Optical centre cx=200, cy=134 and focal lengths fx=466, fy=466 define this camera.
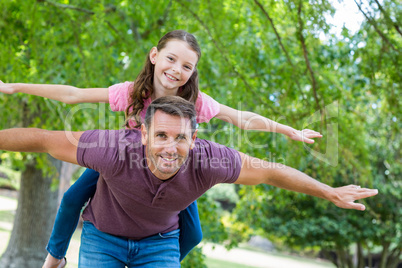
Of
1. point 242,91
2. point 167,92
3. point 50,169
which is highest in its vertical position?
point 242,91

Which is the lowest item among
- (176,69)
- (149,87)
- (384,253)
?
(384,253)

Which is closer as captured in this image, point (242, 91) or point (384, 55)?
point (384, 55)

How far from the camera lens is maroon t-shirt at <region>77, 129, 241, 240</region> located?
7.58 feet

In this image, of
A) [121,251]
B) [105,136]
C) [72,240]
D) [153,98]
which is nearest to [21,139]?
[105,136]

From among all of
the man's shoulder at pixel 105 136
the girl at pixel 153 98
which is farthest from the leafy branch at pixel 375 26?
the man's shoulder at pixel 105 136

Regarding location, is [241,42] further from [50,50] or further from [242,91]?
[50,50]

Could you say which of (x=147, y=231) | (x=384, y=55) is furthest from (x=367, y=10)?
(x=147, y=231)

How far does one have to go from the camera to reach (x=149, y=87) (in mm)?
3016

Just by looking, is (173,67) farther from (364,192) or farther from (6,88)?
(364,192)

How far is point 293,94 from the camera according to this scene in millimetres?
5938

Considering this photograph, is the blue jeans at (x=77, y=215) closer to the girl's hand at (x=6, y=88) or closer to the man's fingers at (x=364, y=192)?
the girl's hand at (x=6, y=88)

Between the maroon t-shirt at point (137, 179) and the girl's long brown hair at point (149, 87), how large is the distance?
1.04 ft

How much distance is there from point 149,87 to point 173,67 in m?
0.20

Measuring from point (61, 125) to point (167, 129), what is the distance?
12.3 feet
